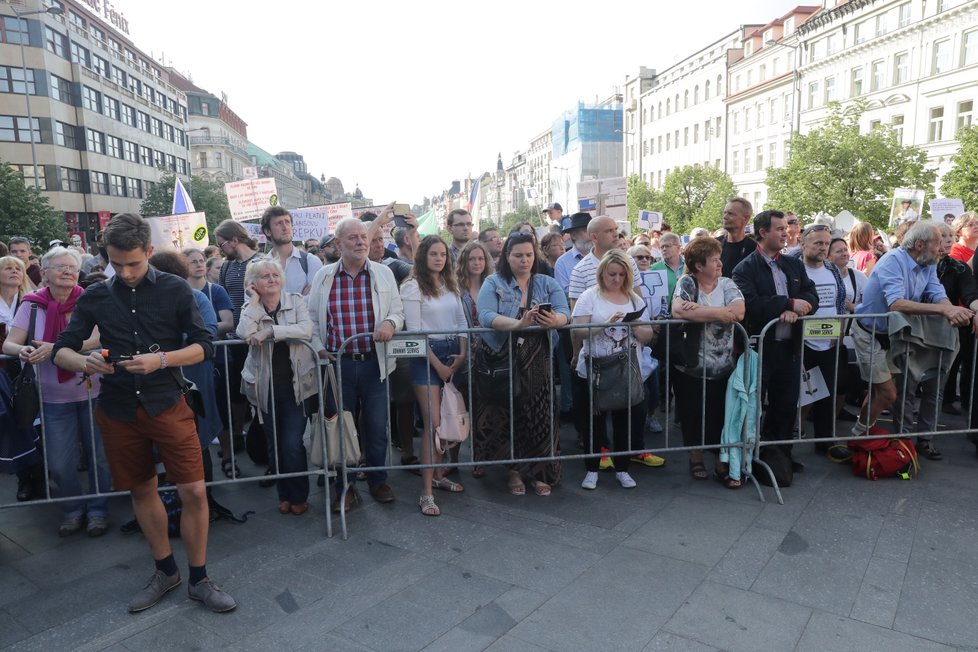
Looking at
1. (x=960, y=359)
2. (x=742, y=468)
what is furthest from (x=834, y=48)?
(x=742, y=468)

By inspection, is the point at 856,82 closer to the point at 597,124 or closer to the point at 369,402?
the point at 597,124

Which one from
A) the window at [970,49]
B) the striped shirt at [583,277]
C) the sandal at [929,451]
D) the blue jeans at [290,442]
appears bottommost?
the sandal at [929,451]

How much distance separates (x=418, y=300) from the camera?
5.27 metres

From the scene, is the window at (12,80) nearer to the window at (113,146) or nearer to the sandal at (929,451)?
the window at (113,146)

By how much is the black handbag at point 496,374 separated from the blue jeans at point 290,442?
4.49 feet

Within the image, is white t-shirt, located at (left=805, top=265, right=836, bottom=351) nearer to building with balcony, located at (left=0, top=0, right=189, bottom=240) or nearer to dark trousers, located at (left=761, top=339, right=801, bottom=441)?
dark trousers, located at (left=761, top=339, right=801, bottom=441)

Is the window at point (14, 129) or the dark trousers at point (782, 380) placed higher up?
the window at point (14, 129)

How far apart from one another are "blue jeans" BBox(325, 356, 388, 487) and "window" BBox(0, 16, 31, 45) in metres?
50.2

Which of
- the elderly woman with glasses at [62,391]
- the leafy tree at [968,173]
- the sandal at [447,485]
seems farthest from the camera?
the leafy tree at [968,173]

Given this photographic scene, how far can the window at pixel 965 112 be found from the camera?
36.2 m

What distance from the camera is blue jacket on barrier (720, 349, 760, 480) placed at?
5.20 metres

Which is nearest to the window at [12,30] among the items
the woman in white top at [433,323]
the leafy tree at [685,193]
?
the leafy tree at [685,193]

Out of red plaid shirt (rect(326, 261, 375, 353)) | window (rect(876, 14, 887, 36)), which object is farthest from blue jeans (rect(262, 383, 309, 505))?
window (rect(876, 14, 887, 36))

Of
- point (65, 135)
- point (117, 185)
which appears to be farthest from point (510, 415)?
point (117, 185)
